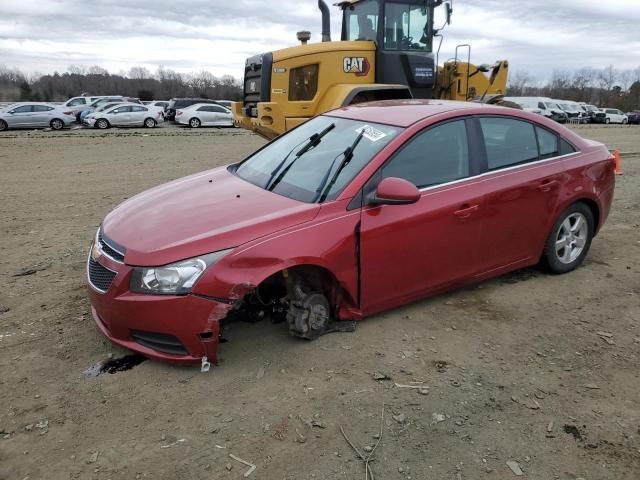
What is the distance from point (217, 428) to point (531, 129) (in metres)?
3.52

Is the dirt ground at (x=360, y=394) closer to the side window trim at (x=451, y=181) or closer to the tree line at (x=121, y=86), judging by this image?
the side window trim at (x=451, y=181)

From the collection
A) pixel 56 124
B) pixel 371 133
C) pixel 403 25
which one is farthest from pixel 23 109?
pixel 371 133

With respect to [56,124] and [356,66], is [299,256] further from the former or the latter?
[56,124]

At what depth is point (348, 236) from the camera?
3.54 m

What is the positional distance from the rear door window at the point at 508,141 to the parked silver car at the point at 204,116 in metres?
25.2

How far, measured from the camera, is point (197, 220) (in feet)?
11.5

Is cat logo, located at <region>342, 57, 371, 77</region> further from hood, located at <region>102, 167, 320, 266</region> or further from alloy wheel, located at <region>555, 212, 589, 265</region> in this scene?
hood, located at <region>102, 167, 320, 266</region>

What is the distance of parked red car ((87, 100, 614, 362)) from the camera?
322 cm

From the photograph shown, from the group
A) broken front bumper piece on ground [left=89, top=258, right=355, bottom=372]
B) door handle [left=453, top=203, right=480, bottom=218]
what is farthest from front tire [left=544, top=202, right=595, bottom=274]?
broken front bumper piece on ground [left=89, top=258, right=355, bottom=372]

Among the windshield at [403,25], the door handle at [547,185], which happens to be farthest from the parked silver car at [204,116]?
the door handle at [547,185]

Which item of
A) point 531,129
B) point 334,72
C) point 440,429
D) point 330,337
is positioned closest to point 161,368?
point 330,337

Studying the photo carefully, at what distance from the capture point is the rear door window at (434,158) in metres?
3.87

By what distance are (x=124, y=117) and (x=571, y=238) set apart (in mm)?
25282

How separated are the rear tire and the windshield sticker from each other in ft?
82.8
